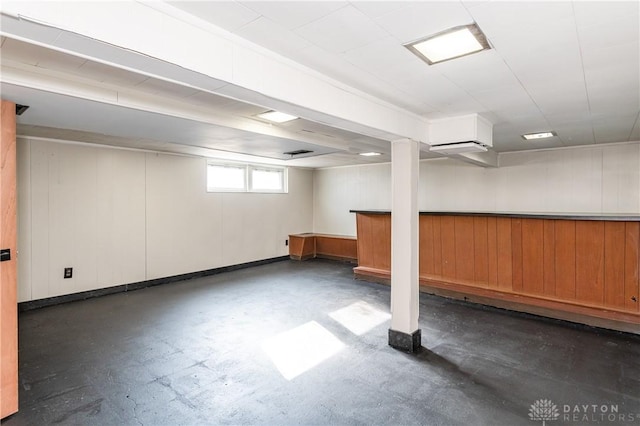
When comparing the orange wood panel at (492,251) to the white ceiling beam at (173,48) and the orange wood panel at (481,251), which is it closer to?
the orange wood panel at (481,251)

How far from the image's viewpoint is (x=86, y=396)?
8.29 feet

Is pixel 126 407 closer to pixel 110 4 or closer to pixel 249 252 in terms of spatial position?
pixel 110 4

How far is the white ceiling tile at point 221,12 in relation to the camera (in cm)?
143

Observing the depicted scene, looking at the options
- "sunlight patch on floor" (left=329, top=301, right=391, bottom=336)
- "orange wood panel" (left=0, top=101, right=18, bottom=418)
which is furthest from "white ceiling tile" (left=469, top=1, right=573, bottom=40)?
"sunlight patch on floor" (left=329, top=301, right=391, bottom=336)

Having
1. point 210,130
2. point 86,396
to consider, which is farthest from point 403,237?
point 86,396

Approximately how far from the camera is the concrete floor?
2338 millimetres

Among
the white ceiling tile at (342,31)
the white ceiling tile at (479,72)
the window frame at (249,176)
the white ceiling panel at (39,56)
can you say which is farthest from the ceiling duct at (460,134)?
the window frame at (249,176)

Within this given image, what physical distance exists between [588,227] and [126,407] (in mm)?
4996

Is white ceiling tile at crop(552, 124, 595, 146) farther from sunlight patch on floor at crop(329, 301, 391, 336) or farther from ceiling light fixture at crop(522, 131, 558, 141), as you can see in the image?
sunlight patch on floor at crop(329, 301, 391, 336)

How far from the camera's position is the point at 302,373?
2.87 metres

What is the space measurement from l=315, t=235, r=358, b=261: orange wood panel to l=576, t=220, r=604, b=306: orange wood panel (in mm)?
4345

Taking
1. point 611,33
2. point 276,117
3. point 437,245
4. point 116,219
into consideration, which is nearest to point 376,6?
point 611,33

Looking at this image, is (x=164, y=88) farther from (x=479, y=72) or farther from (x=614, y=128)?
(x=614, y=128)

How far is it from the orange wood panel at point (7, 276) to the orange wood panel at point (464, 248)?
16.3 ft
